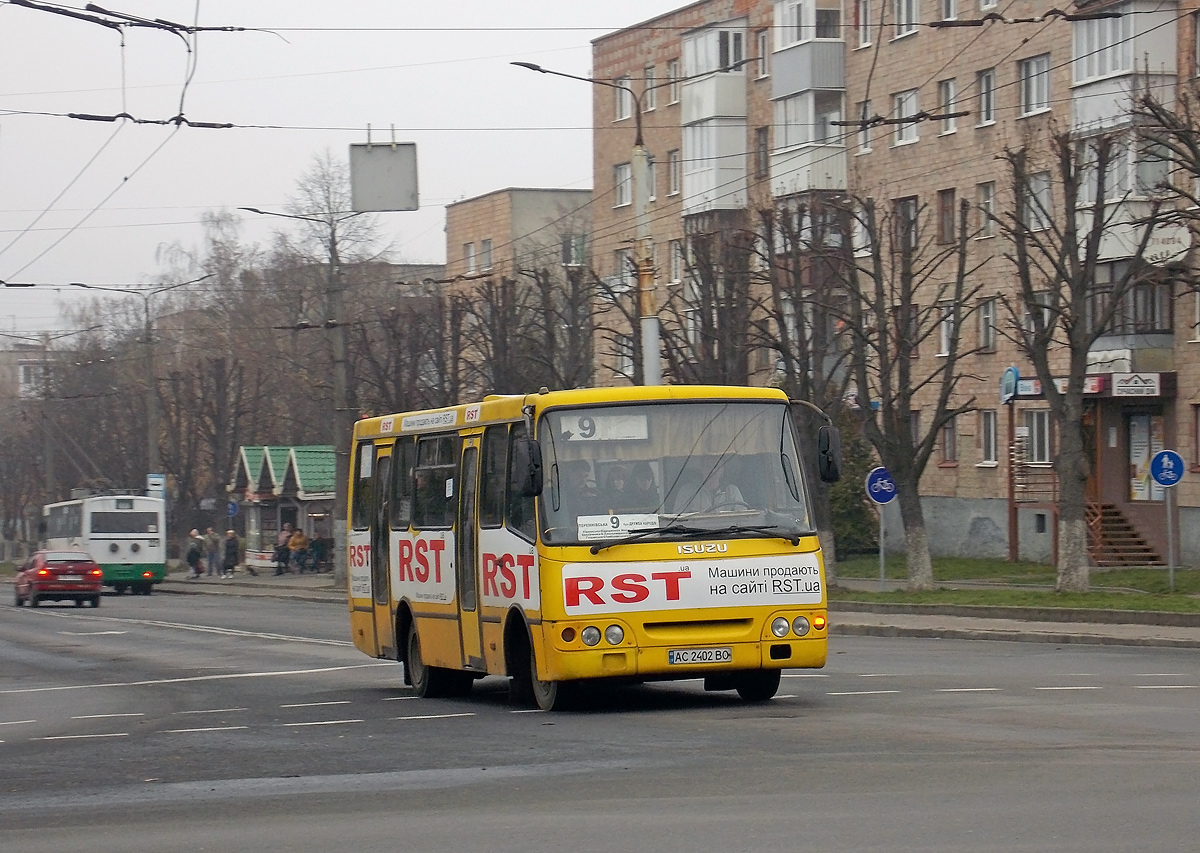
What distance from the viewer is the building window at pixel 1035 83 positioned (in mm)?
46875

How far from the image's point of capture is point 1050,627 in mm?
25641

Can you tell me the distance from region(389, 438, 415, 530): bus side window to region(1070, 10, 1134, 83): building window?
28.2m

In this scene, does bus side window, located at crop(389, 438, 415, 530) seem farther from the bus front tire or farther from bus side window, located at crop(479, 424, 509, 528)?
bus side window, located at crop(479, 424, 509, 528)

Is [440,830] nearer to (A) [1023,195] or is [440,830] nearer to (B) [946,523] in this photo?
(A) [1023,195]

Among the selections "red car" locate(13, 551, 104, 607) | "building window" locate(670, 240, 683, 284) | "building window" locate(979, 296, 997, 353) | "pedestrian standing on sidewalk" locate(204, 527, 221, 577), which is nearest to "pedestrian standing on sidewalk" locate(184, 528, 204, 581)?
"pedestrian standing on sidewalk" locate(204, 527, 221, 577)

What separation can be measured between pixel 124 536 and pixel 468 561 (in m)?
46.4

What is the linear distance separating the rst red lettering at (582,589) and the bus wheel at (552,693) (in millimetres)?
765

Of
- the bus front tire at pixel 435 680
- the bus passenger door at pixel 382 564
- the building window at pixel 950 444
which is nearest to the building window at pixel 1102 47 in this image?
the building window at pixel 950 444

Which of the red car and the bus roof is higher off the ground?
the bus roof

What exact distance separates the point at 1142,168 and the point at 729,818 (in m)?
36.0

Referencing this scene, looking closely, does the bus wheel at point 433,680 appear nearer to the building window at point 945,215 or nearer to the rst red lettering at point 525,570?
the rst red lettering at point 525,570

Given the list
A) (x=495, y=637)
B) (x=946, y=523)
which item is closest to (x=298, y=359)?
(x=946, y=523)

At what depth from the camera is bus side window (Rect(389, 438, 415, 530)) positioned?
17.6m

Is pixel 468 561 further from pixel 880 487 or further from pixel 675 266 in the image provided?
pixel 675 266
